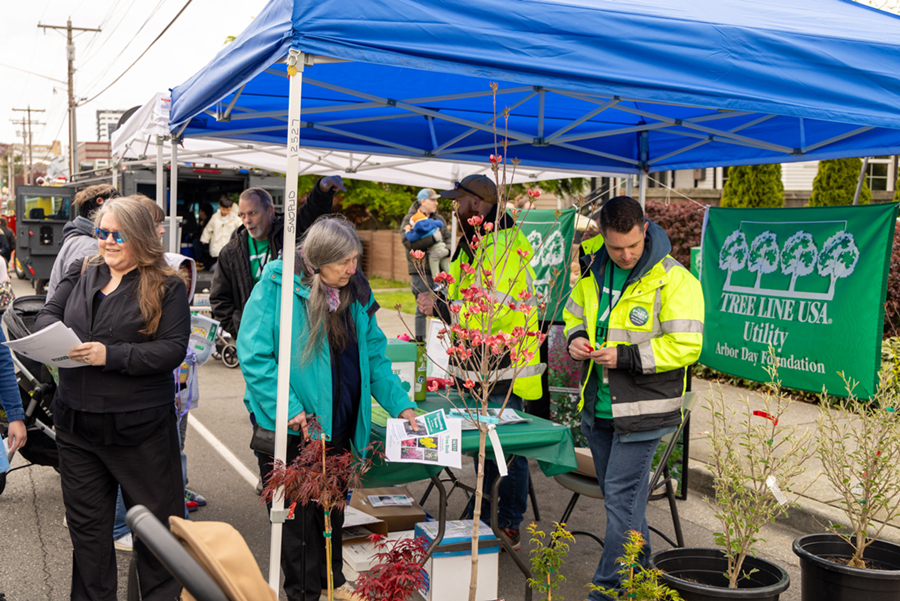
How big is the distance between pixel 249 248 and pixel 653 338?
9.12 ft

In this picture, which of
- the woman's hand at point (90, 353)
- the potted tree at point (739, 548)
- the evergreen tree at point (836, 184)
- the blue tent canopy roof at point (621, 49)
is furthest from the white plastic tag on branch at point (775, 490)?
the evergreen tree at point (836, 184)

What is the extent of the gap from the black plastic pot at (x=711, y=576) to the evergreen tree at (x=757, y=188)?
10340mm

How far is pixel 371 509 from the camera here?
13.7 ft

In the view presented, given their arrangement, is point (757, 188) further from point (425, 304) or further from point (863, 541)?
point (863, 541)

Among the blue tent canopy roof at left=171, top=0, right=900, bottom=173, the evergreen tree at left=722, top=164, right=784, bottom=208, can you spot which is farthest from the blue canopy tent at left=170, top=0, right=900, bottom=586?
the evergreen tree at left=722, top=164, right=784, bottom=208

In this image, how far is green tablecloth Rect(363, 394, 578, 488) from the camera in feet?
11.4

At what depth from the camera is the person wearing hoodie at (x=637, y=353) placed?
3.32 metres

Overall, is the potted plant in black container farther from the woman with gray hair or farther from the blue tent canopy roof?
the woman with gray hair

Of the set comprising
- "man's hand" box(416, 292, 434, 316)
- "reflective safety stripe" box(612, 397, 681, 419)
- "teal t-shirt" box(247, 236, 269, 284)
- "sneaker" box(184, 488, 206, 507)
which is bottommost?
"sneaker" box(184, 488, 206, 507)

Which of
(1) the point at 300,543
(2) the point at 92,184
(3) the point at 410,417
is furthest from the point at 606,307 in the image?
(2) the point at 92,184

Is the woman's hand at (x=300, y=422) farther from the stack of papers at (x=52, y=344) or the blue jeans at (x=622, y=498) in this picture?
the blue jeans at (x=622, y=498)

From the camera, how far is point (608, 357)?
331cm

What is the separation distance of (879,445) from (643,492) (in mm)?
1012

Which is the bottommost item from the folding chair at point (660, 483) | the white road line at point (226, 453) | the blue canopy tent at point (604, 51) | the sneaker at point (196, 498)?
the white road line at point (226, 453)
